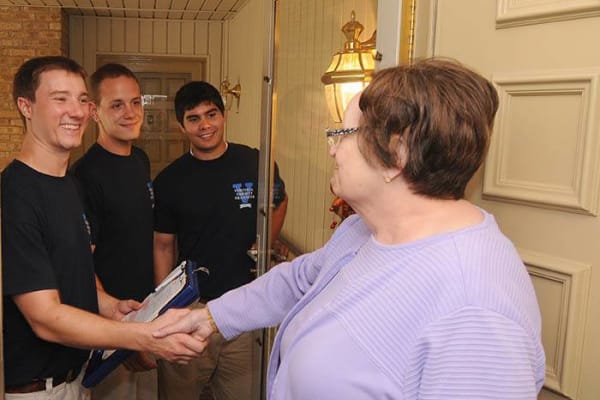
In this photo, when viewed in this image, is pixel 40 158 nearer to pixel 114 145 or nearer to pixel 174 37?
pixel 114 145

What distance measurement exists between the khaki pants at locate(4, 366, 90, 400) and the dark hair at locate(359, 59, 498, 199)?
1.21 m

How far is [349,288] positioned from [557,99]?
512mm

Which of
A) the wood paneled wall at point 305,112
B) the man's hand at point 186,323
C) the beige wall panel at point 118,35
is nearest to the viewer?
the man's hand at point 186,323

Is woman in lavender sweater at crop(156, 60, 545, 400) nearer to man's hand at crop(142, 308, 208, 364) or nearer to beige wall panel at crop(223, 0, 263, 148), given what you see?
man's hand at crop(142, 308, 208, 364)

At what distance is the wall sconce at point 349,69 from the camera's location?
1.65 meters

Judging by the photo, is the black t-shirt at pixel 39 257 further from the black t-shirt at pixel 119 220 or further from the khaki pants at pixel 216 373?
the khaki pants at pixel 216 373

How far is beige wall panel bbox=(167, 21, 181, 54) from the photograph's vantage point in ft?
19.7

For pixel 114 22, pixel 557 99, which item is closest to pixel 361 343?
pixel 557 99

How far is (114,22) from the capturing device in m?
5.90

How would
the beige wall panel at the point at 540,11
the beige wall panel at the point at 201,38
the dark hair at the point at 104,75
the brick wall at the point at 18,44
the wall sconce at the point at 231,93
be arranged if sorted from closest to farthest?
the beige wall panel at the point at 540,11 < the dark hair at the point at 104,75 < the wall sconce at the point at 231,93 < the brick wall at the point at 18,44 < the beige wall panel at the point at 201,38

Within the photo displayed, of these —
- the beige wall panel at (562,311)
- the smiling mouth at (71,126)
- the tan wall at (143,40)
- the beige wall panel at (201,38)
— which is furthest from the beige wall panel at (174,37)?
the beige wall panel at (562,311)

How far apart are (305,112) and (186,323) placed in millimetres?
1128

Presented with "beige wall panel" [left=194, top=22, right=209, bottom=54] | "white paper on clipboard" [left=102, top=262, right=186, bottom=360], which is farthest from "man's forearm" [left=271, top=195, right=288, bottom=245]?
"beige wall panel" [left=194, top=22, right=209, bottom=54]

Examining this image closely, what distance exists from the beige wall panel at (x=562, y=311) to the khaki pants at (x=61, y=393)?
49.5 inches
